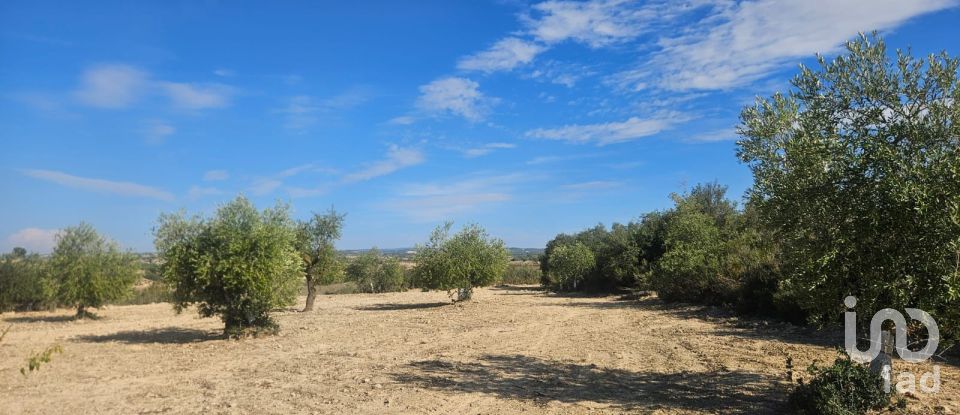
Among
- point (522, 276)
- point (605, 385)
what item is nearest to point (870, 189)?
point (605, 385)

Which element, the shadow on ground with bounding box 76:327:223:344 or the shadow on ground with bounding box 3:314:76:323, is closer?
the shadow on ground with bounding box 76:327:223:344

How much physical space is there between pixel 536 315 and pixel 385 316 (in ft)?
22.2

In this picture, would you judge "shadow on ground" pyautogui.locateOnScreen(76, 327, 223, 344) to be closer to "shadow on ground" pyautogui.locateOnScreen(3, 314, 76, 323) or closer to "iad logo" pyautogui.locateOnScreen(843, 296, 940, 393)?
"shadow on ground" pyautogui.locateOnScreen(3, 314, 76, 323)

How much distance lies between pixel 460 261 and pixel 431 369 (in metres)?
18.4

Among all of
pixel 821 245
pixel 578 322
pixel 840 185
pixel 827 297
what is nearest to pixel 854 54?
pixel 840 185

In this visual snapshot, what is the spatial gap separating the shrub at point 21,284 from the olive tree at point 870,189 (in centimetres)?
3384

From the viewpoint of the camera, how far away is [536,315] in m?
23.0

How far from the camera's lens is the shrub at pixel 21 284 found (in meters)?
28.5

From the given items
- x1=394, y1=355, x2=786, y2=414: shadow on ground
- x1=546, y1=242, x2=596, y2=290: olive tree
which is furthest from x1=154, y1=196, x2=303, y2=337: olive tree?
x1=546, y1=242, x2=596, y2=290: olive tree

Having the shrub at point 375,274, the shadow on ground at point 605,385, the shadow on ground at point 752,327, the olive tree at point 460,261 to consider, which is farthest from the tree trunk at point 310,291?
the shrub at point 375,274

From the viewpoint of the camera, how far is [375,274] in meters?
51.3

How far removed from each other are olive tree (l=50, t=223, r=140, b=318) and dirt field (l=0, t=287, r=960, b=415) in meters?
4.21

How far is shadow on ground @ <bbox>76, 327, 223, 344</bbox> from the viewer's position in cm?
1672

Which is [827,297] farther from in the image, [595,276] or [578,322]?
[595,276]
